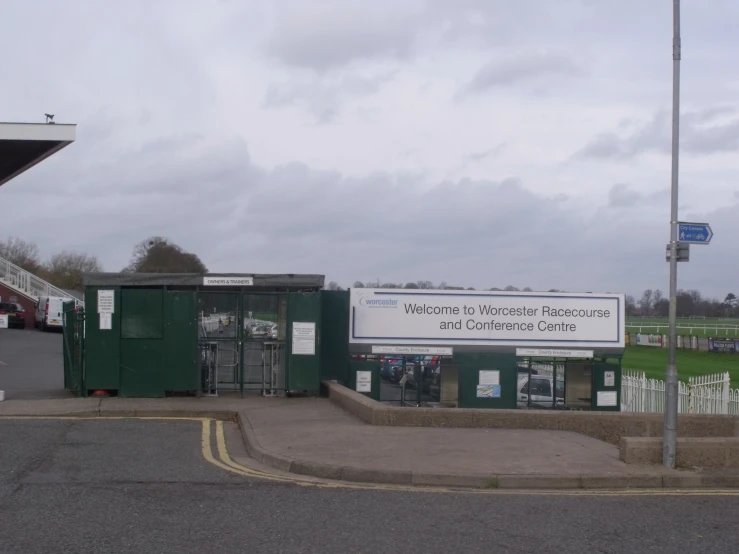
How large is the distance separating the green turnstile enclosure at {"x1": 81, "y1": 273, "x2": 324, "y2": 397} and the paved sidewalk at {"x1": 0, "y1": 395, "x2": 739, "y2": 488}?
119cm

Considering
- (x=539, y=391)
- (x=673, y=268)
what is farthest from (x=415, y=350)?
(x=673, y=268)

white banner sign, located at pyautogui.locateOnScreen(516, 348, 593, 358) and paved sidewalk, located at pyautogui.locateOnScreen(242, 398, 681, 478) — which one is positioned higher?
white banner sign, located at pyautogui.locateOnScreen(516, 348, 593, 358)

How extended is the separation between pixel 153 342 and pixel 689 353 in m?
52.9

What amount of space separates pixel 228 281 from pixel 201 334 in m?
1.35

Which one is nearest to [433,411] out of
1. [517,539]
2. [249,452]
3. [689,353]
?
[249,452]

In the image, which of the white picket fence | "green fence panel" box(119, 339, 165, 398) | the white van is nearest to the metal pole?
"green fence panel" box(119, 339, 165, 398)

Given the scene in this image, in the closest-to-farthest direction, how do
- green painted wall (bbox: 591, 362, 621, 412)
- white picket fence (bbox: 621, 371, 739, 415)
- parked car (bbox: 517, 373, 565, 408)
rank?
green painted wall (bbox: 591, 362, 621, 412) → parked car (bbox: 517, 373, 565, 408) → white picket fence (bbox: 621, 371, 739, 415)

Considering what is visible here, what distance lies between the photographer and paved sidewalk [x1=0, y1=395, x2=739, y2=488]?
9672 millimetres

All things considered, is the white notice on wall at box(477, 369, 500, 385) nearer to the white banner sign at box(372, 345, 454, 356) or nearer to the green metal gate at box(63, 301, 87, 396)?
the white banner sign at box(372, 345, 454, 356)

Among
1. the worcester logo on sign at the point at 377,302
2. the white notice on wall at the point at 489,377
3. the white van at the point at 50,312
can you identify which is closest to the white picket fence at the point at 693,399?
the white notice on wall at the point at 489,377

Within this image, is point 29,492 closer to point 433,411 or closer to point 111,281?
point 433,411

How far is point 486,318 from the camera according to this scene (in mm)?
20109

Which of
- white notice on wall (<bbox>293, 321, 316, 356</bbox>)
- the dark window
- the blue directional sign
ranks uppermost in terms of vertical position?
the blue directional sign

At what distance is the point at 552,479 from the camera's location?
9.62 metres
